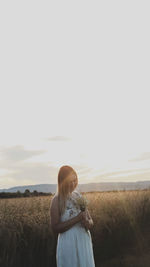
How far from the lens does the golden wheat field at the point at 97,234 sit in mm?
6480

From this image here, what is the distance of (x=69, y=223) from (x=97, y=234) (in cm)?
381

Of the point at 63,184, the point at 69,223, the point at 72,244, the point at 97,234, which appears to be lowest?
the point at 97,234

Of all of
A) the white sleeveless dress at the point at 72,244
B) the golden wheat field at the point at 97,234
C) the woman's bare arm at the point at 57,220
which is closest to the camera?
the woman's bare arm at the point at 57,220

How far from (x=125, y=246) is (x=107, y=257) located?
798mm

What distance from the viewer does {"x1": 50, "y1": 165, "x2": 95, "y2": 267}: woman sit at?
4043mm

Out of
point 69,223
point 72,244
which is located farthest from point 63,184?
point 72,244

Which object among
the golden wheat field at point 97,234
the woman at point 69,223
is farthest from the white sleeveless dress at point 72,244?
the golden wheat field at point 97,234

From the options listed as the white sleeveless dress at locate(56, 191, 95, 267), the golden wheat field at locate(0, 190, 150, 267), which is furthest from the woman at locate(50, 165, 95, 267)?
the golden wheat field at locate(0, 190, 150, 267)

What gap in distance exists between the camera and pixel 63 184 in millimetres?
4070

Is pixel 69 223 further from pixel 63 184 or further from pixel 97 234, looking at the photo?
pixel 97 234

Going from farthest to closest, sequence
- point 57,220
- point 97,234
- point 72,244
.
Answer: point 97,234, point 72,244, point 57,220

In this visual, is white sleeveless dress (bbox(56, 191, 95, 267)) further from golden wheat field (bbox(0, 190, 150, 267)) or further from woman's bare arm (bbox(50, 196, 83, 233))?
golden wheat field (bbox(0, 190, 150, 267))

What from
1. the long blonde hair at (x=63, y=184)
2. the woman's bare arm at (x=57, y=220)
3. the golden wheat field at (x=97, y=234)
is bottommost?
the golden wheat field at (x=97, y=234)

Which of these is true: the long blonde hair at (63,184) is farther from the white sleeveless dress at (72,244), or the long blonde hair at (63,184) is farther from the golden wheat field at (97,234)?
the golden wheat field at (97,234)
